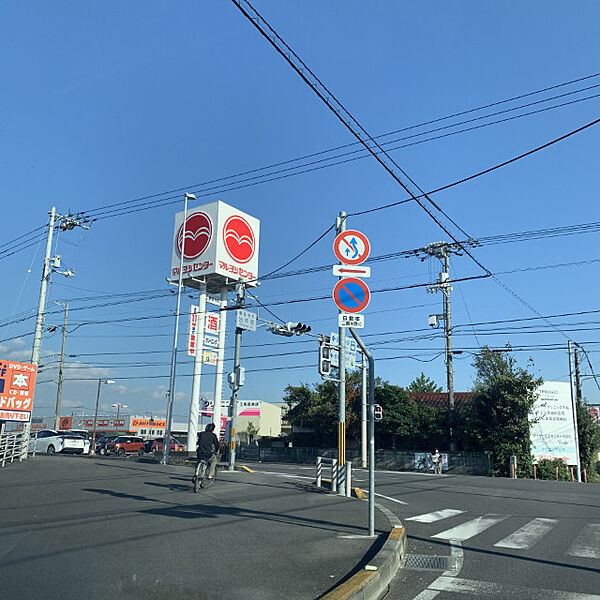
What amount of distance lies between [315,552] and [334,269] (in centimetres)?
409

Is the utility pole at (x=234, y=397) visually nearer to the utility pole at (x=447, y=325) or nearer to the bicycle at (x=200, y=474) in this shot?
the bicycle at (x=200, y=474)

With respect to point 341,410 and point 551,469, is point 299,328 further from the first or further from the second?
point 551,469

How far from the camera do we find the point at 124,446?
139 feet

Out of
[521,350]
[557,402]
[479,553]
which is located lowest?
[479,553]

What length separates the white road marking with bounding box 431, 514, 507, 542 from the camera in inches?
363

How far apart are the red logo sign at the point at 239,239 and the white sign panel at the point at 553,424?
2063cm

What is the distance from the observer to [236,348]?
2377 centimetres

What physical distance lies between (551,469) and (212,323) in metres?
22.3

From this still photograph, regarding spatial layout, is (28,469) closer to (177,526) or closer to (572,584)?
(177,526)

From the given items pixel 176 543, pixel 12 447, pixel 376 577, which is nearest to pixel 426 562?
pixel 376 577

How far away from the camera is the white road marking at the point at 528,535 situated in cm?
849

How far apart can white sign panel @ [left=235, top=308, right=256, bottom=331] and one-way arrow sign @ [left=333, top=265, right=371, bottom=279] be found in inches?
600

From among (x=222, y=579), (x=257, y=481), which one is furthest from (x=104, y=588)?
(x=257, y=481)

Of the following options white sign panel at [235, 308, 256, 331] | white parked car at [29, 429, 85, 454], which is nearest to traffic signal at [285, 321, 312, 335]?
white sign panel at [235, 308, 256, 331]
